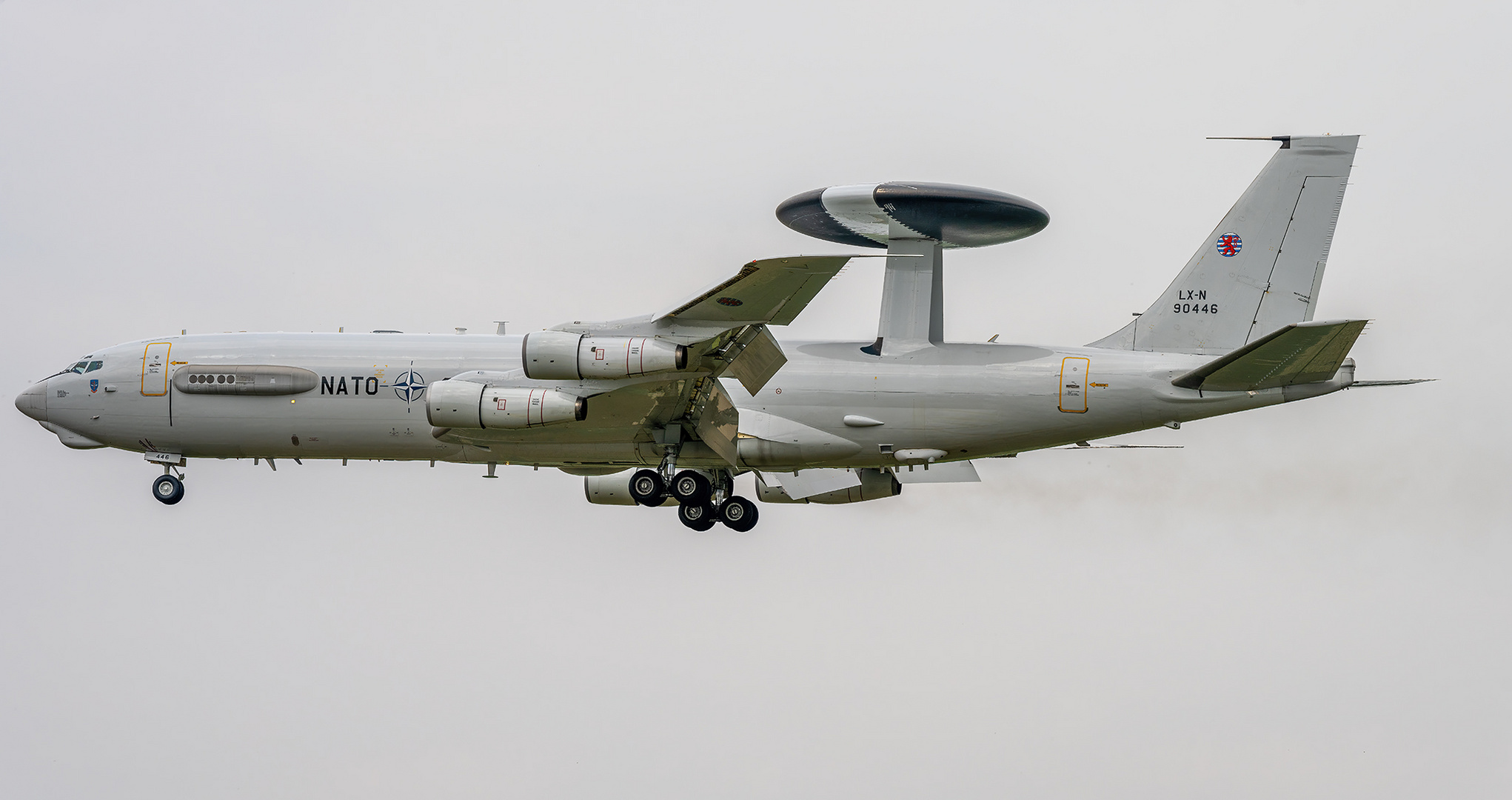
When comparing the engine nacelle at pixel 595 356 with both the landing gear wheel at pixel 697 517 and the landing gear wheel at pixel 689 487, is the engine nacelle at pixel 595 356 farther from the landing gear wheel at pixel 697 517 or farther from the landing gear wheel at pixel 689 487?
the landing gear wheel at pixel 697 517

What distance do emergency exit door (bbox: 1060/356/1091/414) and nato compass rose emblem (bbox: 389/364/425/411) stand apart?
47.9 feet

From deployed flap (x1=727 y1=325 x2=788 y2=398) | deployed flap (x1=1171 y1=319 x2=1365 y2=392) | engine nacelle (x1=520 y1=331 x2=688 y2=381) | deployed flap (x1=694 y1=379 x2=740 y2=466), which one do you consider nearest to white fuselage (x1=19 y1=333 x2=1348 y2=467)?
deployed flap (x1=1171 y1=319 x2=1365 y2=392)

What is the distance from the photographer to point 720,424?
102 feet

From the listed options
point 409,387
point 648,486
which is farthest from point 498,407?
point 648,486

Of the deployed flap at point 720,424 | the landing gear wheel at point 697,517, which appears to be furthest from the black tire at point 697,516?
the deployed flap at point 720,424

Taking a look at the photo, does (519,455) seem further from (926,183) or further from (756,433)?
(926,183)

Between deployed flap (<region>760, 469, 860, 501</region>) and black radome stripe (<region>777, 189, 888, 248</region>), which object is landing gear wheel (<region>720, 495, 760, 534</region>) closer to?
deployed flap (<region>760, 469, 860, 501</region>)

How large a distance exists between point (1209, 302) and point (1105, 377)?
10.9ft

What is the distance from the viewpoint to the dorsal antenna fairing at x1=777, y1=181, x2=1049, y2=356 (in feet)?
97.3

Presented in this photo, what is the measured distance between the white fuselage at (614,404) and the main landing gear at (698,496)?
931 mm

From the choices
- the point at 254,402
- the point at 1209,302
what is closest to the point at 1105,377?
the point at 1209,302

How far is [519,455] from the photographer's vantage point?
105ft

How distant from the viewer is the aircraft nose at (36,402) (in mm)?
34750

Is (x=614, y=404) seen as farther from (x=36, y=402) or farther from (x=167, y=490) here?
(x=36, y=402)
